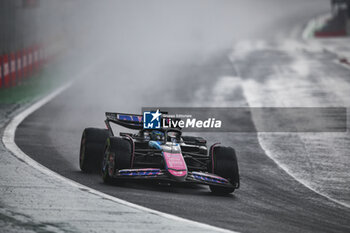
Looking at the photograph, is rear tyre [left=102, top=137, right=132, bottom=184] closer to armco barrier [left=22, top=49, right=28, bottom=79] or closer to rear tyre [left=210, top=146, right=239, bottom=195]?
rear tyre [left=210, top=146, right=239, bottom=195]

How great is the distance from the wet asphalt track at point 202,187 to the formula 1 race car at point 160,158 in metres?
0.23

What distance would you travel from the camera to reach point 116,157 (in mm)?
10688

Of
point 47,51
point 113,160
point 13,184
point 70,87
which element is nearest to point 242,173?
point 113,160

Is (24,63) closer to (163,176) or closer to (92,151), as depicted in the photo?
(92,151)

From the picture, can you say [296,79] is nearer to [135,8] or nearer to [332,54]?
[332,54]

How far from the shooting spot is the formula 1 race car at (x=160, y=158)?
10555 mm

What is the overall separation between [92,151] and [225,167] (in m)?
2.21

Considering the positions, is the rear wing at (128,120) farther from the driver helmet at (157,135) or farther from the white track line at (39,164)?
the white track line at (39,164)

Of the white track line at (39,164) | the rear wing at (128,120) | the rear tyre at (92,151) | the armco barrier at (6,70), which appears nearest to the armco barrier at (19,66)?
the armco barrier at (6,70)

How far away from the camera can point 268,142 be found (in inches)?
670

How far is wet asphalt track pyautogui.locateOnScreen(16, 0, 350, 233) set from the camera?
8891 mm

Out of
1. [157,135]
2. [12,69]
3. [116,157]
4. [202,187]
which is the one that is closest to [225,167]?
[202,187]

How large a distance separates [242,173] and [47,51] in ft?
80.9

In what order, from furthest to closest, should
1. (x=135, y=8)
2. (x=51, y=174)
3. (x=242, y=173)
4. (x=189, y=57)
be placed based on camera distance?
(x=135, y=8)
(x=189, y=57)
(x=242, y=173)
(x=51, y=174)
